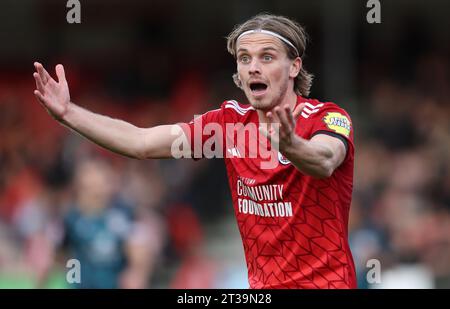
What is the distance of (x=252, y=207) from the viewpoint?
6.30m

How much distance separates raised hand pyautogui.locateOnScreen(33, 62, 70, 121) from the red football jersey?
1.27 meters

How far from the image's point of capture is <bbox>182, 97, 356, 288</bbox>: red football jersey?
6086 mm

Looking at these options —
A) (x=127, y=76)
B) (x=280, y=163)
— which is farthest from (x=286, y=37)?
(x=127, y=76)

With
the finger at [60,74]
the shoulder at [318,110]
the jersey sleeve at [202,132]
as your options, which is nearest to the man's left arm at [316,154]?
the shoulder at [318,110]

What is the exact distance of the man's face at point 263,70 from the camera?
6289 mm

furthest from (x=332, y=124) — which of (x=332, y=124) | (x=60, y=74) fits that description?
(x=60, y=74)

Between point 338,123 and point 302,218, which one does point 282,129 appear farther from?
point 302,218

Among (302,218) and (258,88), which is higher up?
(258,88)

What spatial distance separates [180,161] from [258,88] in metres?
8.20

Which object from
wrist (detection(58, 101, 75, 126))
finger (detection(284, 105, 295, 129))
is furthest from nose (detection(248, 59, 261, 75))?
wrist (detection(58, 101, 75, 126))

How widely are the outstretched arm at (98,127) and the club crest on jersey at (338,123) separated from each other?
109cm

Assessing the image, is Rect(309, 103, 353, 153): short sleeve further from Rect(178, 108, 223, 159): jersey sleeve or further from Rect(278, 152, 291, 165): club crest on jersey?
Rect(178, 108, 223, 159): jersey sleeve

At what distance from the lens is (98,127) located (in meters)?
6.26
